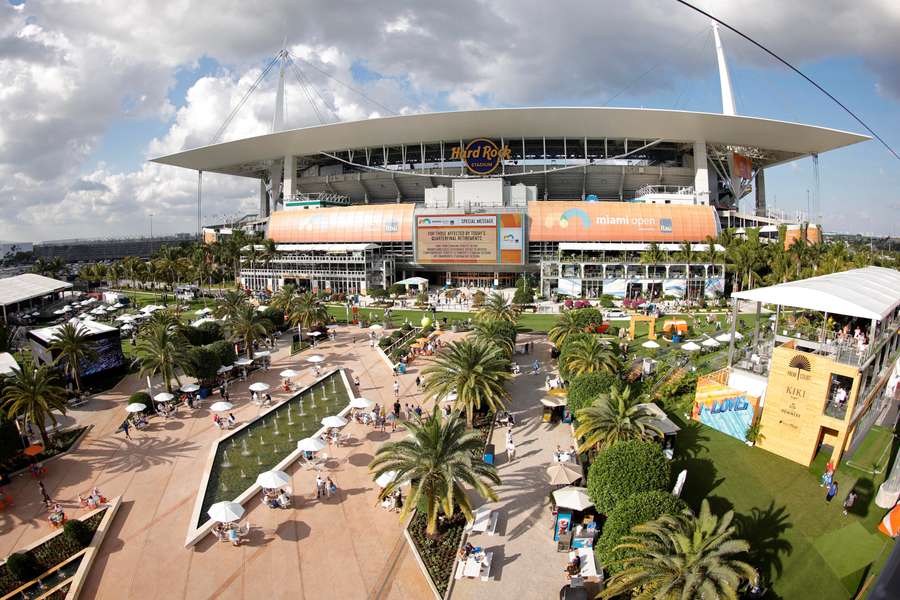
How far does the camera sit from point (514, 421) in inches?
1092

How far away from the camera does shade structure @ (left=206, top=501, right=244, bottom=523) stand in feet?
58.5

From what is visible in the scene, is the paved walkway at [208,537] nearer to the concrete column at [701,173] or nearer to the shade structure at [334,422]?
the shade structure at [334,422]

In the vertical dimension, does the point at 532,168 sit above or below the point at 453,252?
above

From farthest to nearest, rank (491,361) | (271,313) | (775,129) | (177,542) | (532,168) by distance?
(532,168) < (775,129) < (271,313) < (491,361) < (177,542)

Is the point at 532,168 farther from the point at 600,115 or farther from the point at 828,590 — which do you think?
the point at 828,590

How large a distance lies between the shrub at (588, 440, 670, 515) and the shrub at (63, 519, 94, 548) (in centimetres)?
1926

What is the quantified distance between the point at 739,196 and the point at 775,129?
1550 centimetres

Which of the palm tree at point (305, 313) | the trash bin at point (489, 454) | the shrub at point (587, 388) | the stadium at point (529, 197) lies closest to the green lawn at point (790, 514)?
the shrub at point (587, 388)

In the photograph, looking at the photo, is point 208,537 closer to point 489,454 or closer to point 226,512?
point 226,512

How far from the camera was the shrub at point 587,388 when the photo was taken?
981 inches

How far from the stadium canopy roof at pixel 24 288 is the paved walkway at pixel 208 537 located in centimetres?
4016

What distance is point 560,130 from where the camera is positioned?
78.4 m

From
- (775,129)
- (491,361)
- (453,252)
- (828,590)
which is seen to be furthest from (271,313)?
(775,129)

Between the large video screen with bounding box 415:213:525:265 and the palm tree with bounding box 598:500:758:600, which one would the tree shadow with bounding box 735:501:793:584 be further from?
the large video screen with bounding box 415:213:525:265
